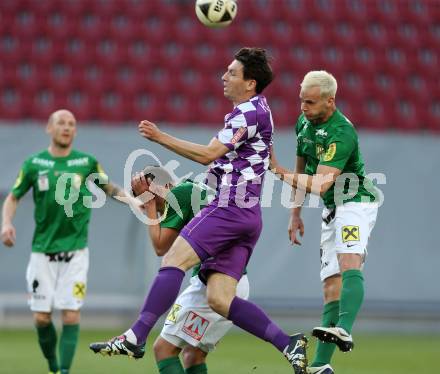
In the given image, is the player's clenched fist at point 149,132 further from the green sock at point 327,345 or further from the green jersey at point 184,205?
the green sock at point 327,345

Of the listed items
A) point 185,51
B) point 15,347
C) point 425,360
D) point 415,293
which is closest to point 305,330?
point 415,293

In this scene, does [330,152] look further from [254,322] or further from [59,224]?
[59,224]

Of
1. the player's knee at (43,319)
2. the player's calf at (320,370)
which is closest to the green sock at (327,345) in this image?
the player's calf at (320,370)

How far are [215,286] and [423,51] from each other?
10.0m

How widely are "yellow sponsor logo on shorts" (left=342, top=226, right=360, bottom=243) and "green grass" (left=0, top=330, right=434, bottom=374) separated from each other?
1.17 meters

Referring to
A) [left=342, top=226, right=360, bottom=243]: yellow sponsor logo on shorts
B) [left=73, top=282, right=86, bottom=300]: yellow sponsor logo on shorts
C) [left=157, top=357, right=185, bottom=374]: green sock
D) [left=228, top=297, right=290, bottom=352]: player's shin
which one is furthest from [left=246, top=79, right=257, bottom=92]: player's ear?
[left=73, top=282, right=86, bottom=300]: yellow sponsor logo on shorts

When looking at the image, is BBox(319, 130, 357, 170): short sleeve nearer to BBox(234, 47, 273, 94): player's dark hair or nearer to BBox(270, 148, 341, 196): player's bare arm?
BBox(270, 148, 341, 196): player's bare arm

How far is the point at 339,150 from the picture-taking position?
5918 mm

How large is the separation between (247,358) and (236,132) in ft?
12.8

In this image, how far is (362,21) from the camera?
47.4 ft

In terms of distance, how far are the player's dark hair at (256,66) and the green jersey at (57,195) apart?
233 cm

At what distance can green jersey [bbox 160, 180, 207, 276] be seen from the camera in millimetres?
5578

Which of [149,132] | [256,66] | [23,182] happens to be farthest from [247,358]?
[149,132]

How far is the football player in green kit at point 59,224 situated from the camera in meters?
7.32
